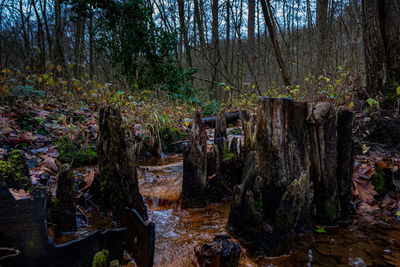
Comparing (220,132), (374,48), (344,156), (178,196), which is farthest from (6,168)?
(374,48)

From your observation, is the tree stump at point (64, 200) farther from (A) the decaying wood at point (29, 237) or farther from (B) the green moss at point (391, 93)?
(B) the green moss at point (391, 93)

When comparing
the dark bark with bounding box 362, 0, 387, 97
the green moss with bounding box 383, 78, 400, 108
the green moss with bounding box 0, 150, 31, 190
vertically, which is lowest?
the green moss with bounding box 0, 150, 31, 190

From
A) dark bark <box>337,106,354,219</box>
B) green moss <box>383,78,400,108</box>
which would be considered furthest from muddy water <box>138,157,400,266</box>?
green moss <box>383,78,400,108</box>

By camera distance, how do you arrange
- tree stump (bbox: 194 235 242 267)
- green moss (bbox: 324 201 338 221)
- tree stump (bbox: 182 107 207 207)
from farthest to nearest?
tree stump (bbox: 182 107 207 207) → green moss (bbox: 324 201 338 221) → tree stump (bbox: 194 235 242 267)

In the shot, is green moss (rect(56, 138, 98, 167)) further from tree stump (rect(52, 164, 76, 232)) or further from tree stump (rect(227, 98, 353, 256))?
tree stump (rect(227, 98, 353, 256))

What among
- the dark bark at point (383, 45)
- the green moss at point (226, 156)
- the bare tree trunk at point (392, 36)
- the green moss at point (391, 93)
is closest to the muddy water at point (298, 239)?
the green moss at point (226, 156)

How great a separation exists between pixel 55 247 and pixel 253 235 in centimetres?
136

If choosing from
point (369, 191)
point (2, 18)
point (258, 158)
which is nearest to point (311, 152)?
point (258, 158)

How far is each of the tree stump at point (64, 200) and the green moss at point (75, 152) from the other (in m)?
1.89

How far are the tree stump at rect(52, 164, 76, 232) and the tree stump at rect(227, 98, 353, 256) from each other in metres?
1.29

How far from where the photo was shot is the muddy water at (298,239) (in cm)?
179

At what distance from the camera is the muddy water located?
1.79 m

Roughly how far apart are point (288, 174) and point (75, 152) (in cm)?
313

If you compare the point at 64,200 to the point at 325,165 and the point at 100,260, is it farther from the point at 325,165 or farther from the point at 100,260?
the point at 325,165
